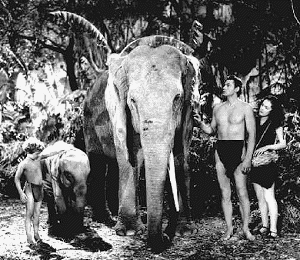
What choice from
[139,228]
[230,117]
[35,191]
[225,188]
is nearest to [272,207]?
[225,188]

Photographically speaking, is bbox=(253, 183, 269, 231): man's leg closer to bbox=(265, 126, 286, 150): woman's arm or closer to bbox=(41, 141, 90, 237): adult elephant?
bbox=(265, 126, 286, 150): woman's arm

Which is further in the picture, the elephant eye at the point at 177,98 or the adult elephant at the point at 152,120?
the elephant eye at the point at 177,98

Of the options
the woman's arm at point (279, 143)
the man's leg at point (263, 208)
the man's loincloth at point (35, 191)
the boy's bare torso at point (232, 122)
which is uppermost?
the boy's bare torso at point (232, 122)

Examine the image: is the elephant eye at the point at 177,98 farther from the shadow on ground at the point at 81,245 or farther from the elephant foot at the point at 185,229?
the shadow on ground at the point at 81,245

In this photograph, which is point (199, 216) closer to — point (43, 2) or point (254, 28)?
point (254, 28)

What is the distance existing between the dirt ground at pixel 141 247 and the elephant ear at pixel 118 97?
1053mm

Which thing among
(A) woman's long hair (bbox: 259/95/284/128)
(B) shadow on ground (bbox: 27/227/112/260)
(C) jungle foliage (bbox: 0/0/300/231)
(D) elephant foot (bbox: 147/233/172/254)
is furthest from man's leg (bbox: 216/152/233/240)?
(B) shadow on ground (bbox: 27/227/112/260)

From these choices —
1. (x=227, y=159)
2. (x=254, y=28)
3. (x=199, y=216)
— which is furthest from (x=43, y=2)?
(x=227, y=159)

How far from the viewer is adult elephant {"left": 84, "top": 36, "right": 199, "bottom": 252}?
4.98m

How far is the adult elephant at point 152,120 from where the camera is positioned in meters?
4.98

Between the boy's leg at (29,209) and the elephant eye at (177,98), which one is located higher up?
the elephant eye at (177,98)

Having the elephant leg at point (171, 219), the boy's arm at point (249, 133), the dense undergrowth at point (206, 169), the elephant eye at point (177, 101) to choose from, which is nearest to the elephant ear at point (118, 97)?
the elephant eye at point (177, 101)

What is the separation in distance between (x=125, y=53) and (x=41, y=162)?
6.18 ft

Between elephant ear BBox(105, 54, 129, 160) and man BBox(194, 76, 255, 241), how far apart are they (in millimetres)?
1109
